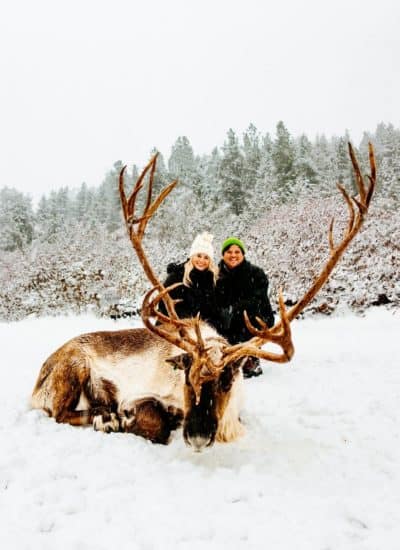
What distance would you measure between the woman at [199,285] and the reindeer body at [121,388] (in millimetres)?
990

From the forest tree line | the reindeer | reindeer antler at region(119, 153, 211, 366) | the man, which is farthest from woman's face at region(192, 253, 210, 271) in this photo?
the forest tree line

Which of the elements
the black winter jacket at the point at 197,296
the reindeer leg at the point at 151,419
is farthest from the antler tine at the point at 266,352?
the black winter jacket at the point at 197,296

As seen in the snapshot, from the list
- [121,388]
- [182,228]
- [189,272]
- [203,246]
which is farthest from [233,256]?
[182,228]

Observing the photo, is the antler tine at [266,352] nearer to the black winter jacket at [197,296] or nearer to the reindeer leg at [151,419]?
the reindeer leg at [151,419]

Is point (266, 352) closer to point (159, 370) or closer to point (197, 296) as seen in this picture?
point (159, 370)

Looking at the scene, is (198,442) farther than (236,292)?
No

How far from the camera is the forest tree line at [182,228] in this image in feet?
47.9

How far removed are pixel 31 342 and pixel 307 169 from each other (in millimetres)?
33375

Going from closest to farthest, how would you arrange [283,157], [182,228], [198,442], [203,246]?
[198,442], [203,246], [182,228], [283,157]

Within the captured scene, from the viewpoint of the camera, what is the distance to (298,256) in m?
13.8

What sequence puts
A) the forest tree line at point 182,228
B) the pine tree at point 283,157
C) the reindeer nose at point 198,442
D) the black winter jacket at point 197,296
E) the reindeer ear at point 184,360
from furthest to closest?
→ the pine tree at point 283,157
the forest tree line at point 182,228
the black winter jacket at point 197,296
the reindeer ear at point 184,360
the reindeer nose at point 198,442

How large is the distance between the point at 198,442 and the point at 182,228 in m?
22.3

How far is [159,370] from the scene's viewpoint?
4.09 m

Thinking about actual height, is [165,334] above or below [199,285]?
below
